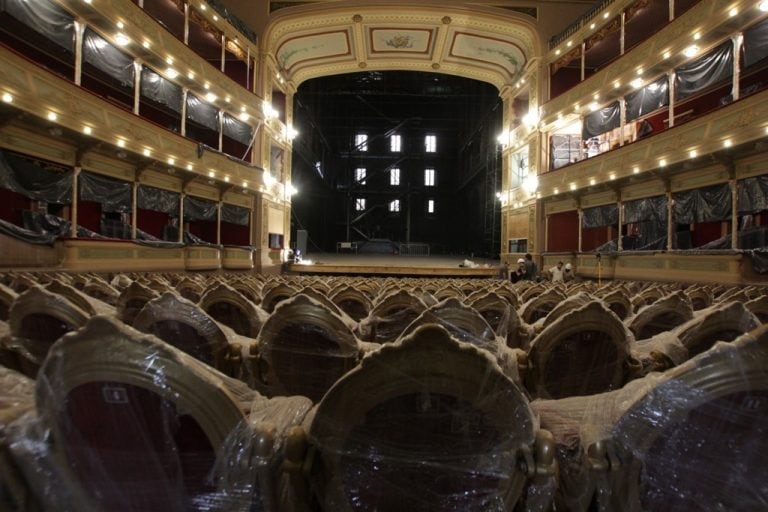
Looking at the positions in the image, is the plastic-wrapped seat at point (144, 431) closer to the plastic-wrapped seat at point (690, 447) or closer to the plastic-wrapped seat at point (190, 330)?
the plastic-wrapped seat at point (690, 447)

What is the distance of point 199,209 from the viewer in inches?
491

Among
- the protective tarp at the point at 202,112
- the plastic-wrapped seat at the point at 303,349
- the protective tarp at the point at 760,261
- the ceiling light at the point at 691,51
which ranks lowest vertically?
the plastic-wrapped seat at the point at 303,349

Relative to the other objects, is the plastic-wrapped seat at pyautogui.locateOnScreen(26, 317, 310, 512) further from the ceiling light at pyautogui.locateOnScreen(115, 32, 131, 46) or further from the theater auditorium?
the ceiling light at pyautogui.locateOnScreen(115, 32, 131, 46)

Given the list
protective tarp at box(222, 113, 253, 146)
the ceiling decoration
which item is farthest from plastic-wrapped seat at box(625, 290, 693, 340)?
the ceiling decoration

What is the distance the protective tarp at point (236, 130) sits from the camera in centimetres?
1355

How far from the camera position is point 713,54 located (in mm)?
9125

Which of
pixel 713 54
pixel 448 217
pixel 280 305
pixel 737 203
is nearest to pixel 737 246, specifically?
pixel 737 203

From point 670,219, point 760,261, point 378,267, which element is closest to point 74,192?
point 378,267

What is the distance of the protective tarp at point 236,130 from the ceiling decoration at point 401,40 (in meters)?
2.80

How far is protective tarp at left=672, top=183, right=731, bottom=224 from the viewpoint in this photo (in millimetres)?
8602

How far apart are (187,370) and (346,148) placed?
27.9 m

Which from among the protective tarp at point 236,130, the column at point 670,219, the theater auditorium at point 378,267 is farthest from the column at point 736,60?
the protective tarp at point 236,130

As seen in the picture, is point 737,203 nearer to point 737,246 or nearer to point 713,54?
point 737,246

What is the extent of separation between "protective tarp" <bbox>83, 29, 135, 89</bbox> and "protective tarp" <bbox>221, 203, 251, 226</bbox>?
14.4 feet
